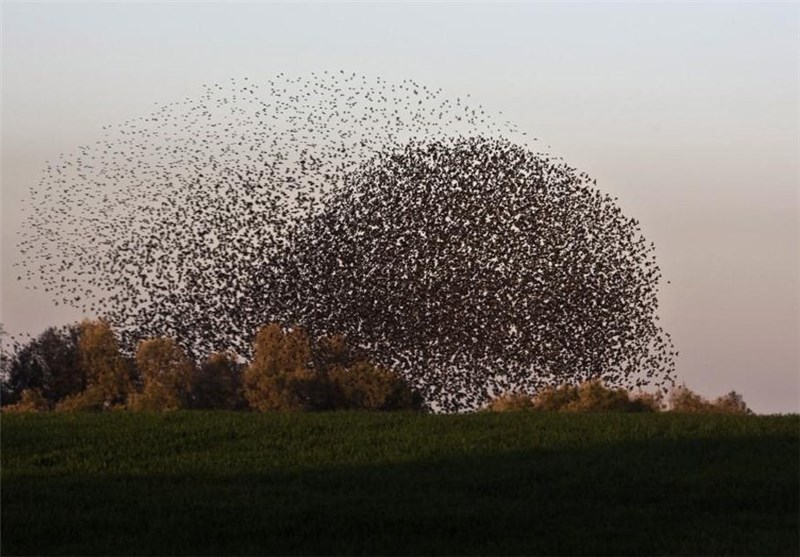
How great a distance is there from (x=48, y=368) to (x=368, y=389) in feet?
18.2

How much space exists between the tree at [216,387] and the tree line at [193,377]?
0.02 meters

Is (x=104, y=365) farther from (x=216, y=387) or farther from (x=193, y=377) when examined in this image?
(x=216, y=387)

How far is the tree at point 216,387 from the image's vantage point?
20625 mm

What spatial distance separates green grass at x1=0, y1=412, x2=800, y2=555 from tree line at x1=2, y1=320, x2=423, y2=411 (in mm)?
2375

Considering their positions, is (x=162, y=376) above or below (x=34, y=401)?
above

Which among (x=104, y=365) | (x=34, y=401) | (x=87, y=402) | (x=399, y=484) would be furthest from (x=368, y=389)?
(x=399, y=484)

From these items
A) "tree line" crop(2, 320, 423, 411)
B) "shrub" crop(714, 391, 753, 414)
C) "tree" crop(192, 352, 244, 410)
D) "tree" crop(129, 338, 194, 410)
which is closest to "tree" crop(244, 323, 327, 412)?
"tree line" crop(2, 320, 423, 411)

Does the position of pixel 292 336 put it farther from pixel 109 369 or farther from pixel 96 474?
pixel 96 474

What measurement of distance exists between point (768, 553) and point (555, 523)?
1900 millimetres

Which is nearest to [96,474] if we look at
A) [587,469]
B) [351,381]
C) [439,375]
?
[587,469]

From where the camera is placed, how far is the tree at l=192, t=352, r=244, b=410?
20.6 m

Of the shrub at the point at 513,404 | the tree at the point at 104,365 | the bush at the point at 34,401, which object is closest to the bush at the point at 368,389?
the shrub at the point at 513,404

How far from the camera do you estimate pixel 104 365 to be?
2069cm

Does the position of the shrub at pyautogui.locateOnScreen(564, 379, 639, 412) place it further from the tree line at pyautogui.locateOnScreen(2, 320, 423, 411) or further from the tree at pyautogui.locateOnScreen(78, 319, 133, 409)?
the tree at pyautogui.locateOnScreen(78, 319, 133, 409)
